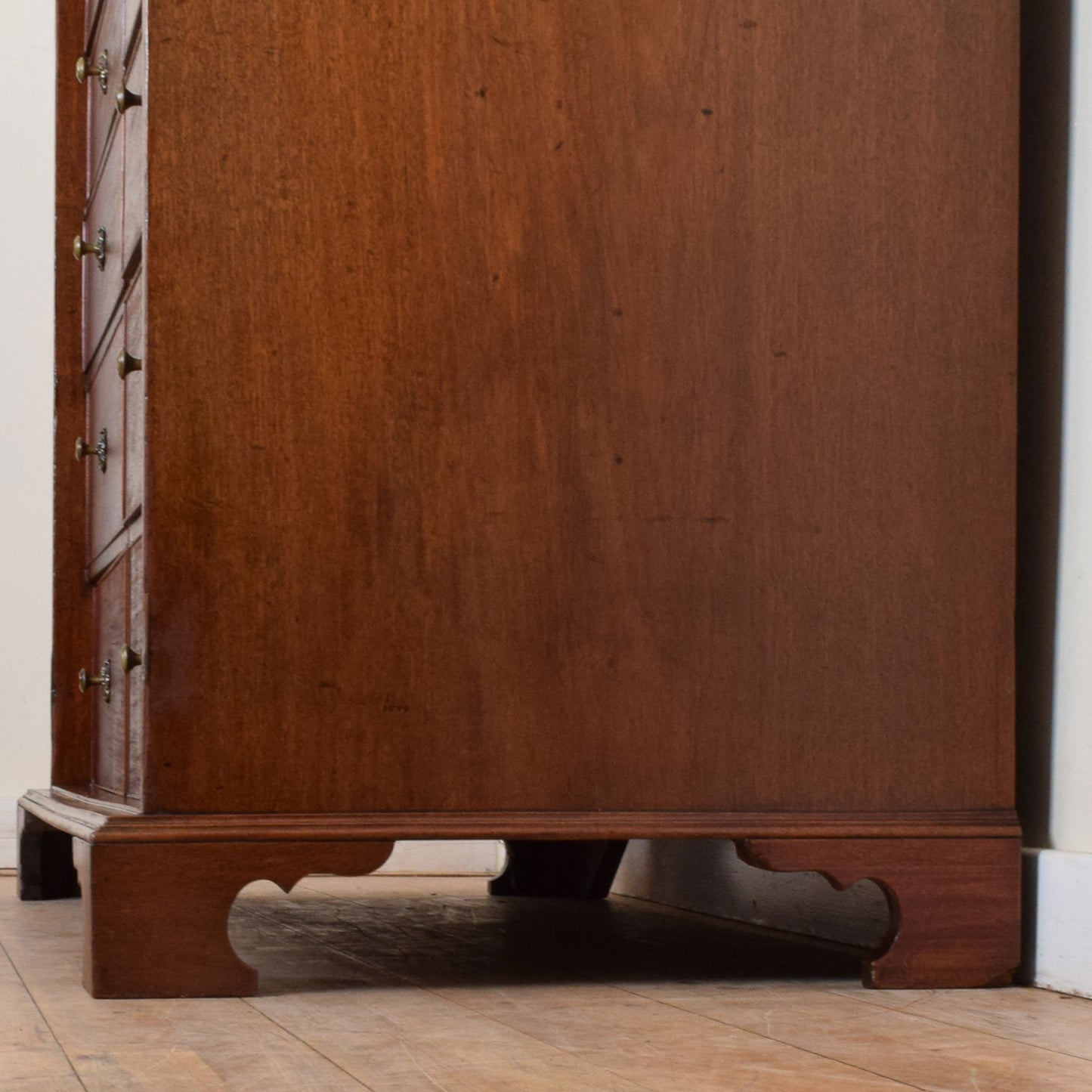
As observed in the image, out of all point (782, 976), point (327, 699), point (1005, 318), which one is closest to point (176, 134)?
point (327, 699)

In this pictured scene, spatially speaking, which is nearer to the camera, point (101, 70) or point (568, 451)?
point (568, 451)

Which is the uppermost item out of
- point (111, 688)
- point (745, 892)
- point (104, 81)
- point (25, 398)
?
point (104, 81)

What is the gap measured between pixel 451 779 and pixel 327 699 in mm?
117

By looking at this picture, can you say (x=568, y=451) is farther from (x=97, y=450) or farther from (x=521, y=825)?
(x=97, y=450)

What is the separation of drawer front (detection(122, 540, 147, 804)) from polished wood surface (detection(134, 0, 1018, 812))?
3cm

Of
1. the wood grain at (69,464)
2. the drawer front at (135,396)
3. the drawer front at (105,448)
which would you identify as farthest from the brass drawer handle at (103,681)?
the wood grain at (69,464)

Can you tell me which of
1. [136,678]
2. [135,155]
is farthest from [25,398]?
[136,678]

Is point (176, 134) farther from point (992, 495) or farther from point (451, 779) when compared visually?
point (992, 495)

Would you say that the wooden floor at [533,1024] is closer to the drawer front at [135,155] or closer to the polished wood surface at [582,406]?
the polished wood surface at [582,406]

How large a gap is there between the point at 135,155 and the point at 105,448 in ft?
1.29

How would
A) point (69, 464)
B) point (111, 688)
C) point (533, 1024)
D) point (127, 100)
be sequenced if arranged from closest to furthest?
point (533, 1024), point (127, 100), point (111, 688), point (69, 464)

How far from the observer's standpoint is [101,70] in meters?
1.75

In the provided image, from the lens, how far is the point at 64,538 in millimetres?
2016

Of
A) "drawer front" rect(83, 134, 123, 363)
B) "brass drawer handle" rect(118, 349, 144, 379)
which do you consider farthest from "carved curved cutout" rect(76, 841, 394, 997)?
"drawer front" rect(83, 134, 123, 363)
